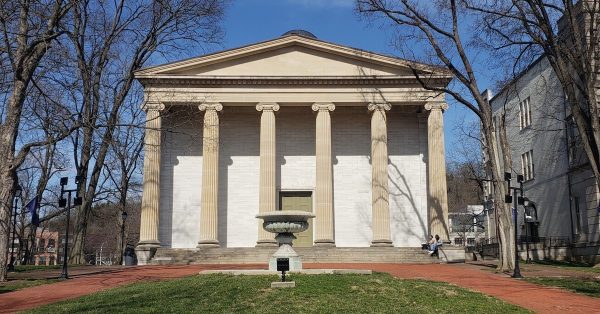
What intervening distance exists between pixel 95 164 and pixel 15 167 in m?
15.7

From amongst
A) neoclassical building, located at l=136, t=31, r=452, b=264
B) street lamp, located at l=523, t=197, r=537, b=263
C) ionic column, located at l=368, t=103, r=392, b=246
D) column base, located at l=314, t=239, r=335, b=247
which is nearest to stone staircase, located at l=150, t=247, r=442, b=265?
column base, located at l=314, t=239, r=335, b=247

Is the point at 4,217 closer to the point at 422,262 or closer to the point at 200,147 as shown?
the point at 200,147

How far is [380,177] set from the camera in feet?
106

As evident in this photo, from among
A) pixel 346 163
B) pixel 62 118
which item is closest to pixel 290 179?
pixel 346 163

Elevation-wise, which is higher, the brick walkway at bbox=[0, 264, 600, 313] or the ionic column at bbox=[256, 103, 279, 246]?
the ionic column at bbox=[256, 103, 279, 246]

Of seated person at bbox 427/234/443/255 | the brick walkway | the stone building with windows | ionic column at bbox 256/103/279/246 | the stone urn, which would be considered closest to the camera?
the brick walkway

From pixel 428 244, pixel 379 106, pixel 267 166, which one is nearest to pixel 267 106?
pixel 267 166

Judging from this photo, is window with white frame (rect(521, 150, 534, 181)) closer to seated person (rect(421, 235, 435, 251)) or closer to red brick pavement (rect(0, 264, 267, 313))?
seated person (rect(421, 235, 435, 251))

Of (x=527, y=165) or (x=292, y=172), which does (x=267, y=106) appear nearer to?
(x=292, y=172)

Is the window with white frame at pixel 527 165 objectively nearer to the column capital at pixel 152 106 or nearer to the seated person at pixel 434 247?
the seated person at pixel 434 247

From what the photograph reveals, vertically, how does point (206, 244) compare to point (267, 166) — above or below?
below

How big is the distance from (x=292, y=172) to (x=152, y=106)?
9.02 meters

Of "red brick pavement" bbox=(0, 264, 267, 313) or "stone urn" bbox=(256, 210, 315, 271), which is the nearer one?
"red brick pavement" bbox=(0, 264, 267, 313)

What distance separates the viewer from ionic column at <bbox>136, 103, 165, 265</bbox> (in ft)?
103
